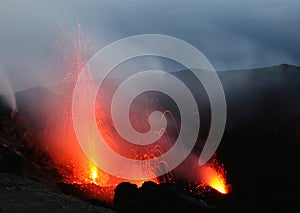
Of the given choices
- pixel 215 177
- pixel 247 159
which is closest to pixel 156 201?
pixel 215 177

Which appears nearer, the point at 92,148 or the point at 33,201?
the point at 33,201

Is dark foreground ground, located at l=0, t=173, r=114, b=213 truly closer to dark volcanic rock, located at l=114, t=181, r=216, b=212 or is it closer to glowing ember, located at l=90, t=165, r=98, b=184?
dark volcanic rock, located at l=114, t=181, r=216, b=212

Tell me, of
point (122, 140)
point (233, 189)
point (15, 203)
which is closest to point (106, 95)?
point (122, 140)

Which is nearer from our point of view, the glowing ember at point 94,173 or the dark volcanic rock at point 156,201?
the dark volcanic rock at point 156,201

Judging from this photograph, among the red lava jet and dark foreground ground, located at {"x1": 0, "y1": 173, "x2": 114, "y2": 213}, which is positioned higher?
the red lava jet

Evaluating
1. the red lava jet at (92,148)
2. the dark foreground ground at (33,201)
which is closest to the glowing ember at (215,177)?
the red lava jet at (92,148)

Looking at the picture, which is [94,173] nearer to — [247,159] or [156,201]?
[156,201]

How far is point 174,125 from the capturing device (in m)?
65.0

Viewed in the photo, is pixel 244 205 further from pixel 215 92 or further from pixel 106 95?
pixel 215 92

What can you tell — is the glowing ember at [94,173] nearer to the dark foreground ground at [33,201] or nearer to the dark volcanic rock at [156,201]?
the dark volcanic rock at [156,201]

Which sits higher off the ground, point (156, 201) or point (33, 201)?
point (156, 201)

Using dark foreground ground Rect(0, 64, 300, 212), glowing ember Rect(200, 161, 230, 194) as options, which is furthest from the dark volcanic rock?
glowing ember Rect(200, 161, 230, 194)

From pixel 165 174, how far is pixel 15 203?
3587 cm

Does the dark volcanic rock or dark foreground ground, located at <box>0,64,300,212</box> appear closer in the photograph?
dark foreground ground, located at <box>0,64,300,212</box>
